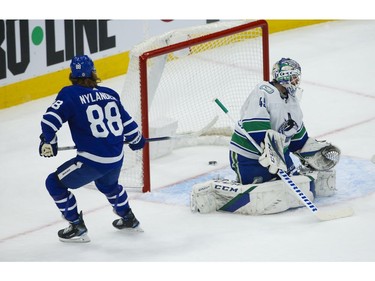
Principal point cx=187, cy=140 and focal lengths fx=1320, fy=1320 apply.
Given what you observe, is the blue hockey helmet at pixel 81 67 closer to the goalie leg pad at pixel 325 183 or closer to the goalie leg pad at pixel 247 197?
the goalie leg pad at pixel 247 197

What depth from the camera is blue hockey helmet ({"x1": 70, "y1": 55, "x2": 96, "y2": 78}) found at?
643cm

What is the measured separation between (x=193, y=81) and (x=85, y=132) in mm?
1977

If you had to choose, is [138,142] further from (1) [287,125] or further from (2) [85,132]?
(1) [287,125]

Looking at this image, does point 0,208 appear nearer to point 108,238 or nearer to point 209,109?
point 108,238

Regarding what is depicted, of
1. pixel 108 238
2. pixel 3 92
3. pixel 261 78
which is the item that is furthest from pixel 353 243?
pixel 3 92

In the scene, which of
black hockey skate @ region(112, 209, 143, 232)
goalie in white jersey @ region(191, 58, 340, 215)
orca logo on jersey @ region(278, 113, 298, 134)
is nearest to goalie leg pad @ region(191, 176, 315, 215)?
goalie in white jersey @ region(191, 58, 340, 215)

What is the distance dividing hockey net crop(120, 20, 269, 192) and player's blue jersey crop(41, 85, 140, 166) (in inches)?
37.1

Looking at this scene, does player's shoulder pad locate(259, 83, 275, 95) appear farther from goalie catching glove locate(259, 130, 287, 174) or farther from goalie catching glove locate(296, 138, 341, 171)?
goalie catching glove locate(296, 138, 341, 171)

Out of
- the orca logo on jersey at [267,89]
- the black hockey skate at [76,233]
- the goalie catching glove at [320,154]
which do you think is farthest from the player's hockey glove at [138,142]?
the goalie catching glove at [320,154]

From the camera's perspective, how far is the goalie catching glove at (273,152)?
6777 mm

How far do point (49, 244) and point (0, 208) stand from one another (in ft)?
2.26

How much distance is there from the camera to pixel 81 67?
6.43 m

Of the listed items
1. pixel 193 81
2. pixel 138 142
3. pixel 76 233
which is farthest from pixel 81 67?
pixel 193 81

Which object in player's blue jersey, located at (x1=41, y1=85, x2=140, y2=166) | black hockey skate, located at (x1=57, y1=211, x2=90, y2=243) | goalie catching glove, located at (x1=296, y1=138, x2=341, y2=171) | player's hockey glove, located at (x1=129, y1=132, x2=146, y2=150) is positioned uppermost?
player's blue jersey, located at (x1=41, y1=85, x2=140, y2=166)
